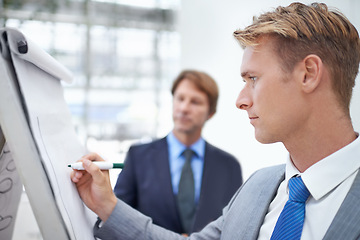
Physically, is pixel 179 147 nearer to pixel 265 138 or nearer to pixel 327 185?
pixel 265 138

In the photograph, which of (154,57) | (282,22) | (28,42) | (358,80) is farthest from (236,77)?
(154,57)

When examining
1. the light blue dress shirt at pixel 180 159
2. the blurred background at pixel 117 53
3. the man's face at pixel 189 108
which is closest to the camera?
the light blue dress shirt at pixel 180 159

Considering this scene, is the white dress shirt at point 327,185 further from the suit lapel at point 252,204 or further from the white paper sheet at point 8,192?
the white paper sheet at point 8,192

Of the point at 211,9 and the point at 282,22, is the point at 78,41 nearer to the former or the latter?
the point at 211,9

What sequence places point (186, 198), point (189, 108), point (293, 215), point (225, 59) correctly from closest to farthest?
point (293, 215), point (186, 198), point (189, 108), point (225, 59)

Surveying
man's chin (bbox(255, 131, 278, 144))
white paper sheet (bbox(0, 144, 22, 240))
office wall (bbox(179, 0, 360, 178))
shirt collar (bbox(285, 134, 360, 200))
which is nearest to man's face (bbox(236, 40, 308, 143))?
→ man's chin (bbox(255, 131, 278, 144))

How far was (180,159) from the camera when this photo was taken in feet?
6.23

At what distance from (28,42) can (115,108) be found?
4027 millimetres

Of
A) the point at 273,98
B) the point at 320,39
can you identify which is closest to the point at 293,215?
the point at 273,98

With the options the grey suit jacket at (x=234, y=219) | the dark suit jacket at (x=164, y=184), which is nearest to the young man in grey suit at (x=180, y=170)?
the dark suit jacket at (x=164, y=184)

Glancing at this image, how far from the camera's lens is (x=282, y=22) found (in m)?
0.87

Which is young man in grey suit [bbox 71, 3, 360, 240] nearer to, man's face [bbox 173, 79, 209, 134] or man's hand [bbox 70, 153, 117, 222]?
man's hand [bbox 70, 153, 117, 222]

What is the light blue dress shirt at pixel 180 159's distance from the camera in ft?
6.00

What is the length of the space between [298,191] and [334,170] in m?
0.10
